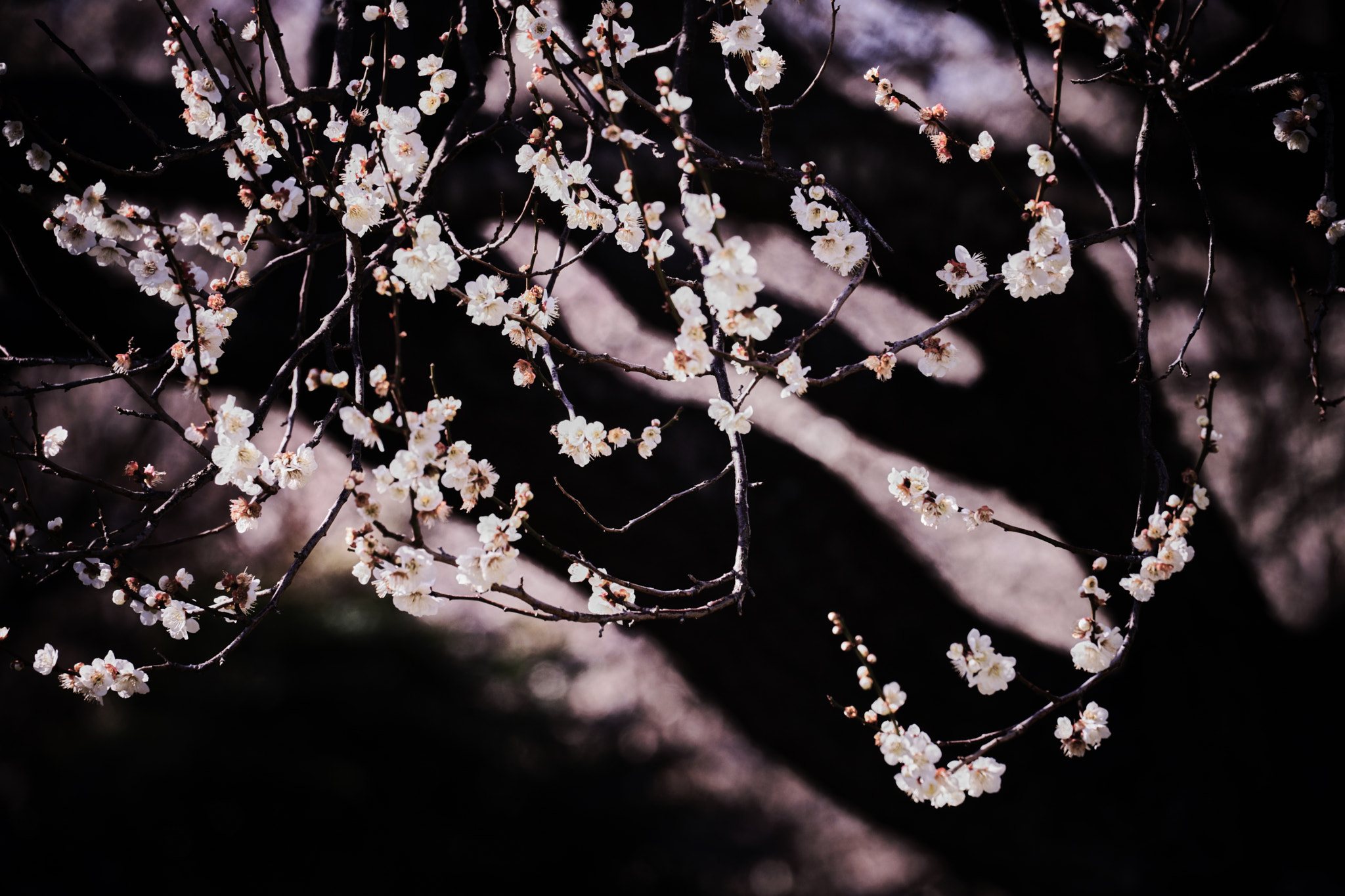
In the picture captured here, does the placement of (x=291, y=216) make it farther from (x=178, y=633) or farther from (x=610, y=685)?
(x=610, y=685)

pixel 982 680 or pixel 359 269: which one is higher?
pixel 359 269

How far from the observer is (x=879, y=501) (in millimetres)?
2473

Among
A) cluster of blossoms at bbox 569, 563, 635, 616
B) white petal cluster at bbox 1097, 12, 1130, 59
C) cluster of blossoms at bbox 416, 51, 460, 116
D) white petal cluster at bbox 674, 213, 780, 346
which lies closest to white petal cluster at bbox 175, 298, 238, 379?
cluster of blossoms at bbox 416, 51, 460, 116

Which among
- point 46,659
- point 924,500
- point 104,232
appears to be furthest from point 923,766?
point 104,232

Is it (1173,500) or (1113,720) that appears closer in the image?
(1173,500)

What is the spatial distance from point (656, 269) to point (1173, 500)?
998 mm

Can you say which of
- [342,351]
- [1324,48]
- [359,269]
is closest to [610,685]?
[342,351]

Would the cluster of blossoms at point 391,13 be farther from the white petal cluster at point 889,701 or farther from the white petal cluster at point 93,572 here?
the white petal cluster at point 889,701

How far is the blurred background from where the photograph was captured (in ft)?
7.41

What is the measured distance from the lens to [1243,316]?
92.3 inches

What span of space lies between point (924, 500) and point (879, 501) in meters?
1.09

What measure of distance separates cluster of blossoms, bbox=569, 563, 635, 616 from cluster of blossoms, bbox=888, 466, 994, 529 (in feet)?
1.77

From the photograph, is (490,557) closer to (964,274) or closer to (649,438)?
(649,438)

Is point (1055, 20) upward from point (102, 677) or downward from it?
upward
